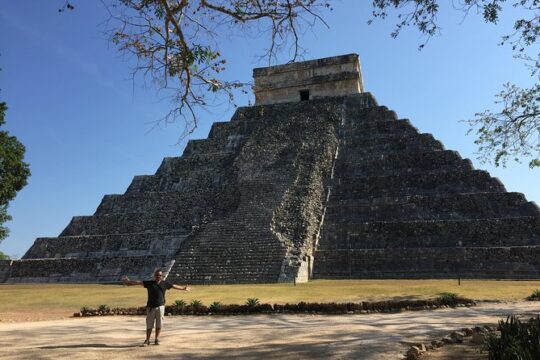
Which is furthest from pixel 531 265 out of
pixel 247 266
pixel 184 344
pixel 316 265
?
pixel 184 344

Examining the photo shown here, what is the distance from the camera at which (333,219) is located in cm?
1767

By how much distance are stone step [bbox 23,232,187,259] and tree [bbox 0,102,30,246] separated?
207 centimetres

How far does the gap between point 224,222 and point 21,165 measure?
8.24 m

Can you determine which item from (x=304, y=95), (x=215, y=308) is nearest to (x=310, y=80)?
(x=304, y=95)

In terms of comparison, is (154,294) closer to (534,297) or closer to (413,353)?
(413,353)

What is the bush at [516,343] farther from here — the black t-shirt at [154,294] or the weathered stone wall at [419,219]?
the weathered stone wall at [419,219]

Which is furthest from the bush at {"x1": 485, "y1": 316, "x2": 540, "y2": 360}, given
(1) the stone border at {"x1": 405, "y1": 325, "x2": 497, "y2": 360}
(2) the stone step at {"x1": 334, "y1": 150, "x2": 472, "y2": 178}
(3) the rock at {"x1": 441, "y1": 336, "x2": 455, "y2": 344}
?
(2) the stone step at {"x1": 334, "y1": 150, "x2": 472, "y2": 178}

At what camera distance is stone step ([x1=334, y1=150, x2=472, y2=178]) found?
751 inches

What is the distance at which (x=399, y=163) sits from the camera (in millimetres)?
19719

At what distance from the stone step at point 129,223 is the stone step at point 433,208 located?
19.7 feet

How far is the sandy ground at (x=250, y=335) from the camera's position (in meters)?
5.30

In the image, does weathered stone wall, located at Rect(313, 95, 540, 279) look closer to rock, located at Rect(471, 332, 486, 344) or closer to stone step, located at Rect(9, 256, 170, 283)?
stone step, located at Rect(9, 256, 170, 283)

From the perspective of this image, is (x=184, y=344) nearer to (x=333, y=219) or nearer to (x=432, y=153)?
(x=333, y=219)

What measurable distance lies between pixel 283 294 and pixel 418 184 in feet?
30.1
